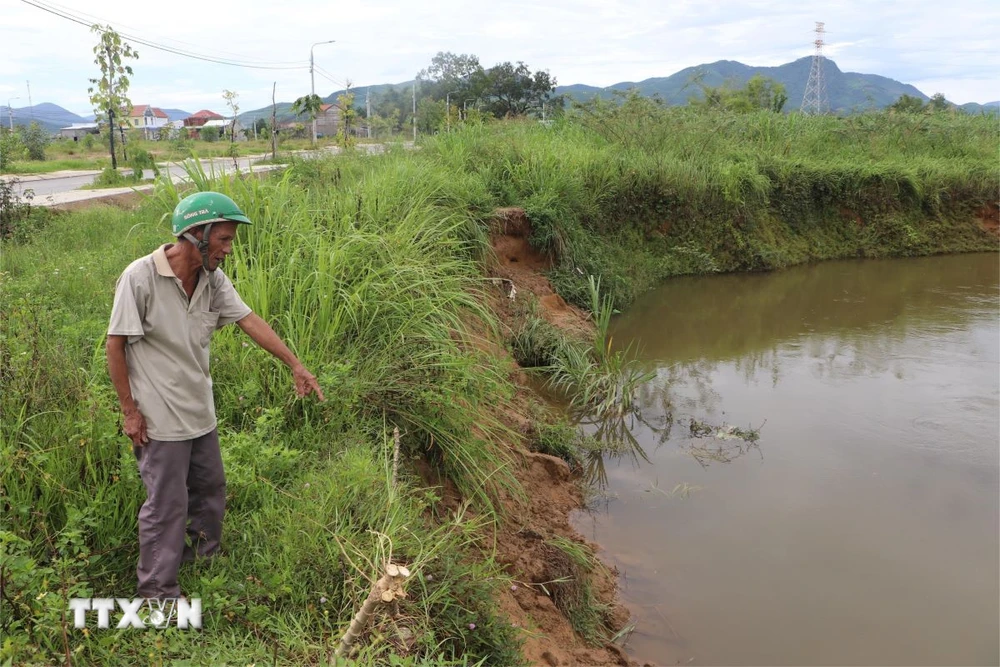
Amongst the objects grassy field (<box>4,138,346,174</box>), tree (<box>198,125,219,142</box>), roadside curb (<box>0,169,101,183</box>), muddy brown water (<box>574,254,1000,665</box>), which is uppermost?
tree (<box>198,125,219,142</box>)

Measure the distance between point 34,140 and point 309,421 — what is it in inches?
857

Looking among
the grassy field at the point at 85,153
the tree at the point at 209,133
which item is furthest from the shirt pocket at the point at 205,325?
the tree at the point at 209,133

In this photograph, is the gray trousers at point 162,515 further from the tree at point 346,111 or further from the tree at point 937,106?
the tree at point 937,106

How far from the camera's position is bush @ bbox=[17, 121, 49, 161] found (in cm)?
2020

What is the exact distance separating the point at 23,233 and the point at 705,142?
9605 mm

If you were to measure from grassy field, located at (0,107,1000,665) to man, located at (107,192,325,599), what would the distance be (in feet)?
0.63

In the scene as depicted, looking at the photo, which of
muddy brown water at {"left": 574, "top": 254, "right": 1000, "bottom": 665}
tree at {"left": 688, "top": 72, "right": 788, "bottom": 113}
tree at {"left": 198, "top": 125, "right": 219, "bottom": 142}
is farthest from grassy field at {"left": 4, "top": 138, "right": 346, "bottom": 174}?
muddy brown water at {"left": 574, "top": 254, "right": 1000, "bottom": 665}

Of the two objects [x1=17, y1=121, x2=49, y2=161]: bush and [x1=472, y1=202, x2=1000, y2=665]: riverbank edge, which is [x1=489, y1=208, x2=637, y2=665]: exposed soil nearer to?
[x1=472, y1=202, x2=1000, y2=665]: riverbank edge

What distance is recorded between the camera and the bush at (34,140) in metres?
20.2

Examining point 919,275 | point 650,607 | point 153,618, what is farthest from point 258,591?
point 919,275

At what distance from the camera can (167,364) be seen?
250 centimetres

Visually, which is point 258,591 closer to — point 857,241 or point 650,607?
point 650,607

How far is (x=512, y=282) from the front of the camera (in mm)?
7520

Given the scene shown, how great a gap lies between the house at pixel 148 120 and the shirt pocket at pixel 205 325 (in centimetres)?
1324
